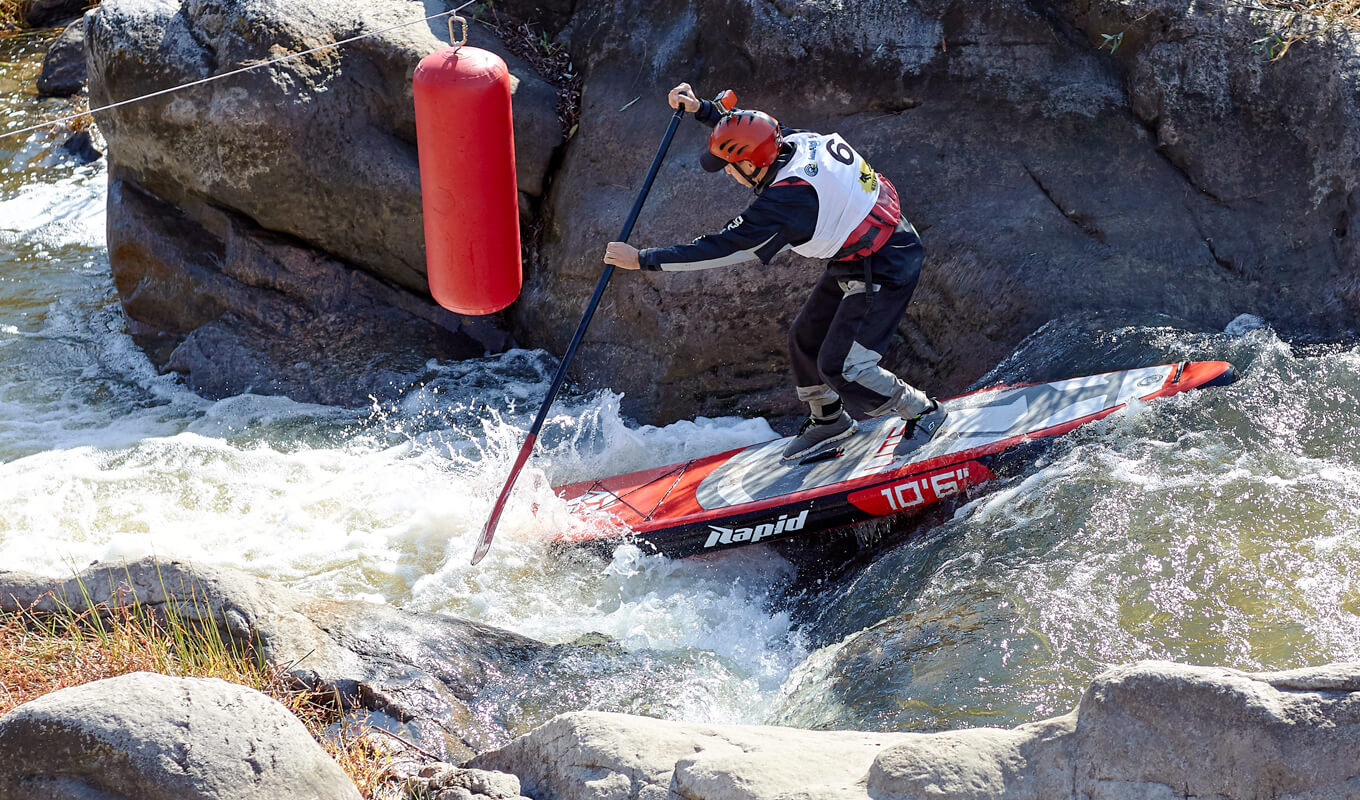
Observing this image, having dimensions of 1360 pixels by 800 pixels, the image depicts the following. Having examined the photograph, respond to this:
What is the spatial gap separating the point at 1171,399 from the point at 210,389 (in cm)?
563

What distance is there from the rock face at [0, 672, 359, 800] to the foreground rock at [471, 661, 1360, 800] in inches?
30.3

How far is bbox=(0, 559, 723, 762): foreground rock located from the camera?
356 centimetres

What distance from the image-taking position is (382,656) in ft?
12.3

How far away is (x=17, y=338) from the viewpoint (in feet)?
24.6

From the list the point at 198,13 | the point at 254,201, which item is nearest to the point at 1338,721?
the point at 254,201

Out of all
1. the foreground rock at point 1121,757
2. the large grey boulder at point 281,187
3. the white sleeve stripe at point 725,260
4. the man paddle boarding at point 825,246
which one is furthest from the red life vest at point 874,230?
the large grey boulder at point 281,187

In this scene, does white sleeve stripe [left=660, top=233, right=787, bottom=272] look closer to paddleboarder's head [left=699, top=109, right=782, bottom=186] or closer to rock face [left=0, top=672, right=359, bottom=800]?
paddleboarder's head [left=699, top=109, right=782, bottom=186]

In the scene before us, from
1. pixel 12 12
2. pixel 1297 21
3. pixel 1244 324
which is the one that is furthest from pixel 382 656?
pixel 12 12

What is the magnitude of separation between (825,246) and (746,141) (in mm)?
544

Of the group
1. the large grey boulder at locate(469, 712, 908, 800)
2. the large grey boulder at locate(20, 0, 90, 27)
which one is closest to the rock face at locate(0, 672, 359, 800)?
the large grey boulder at locate(469, 712, 908, 800)

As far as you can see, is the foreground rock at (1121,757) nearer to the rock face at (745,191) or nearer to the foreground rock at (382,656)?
the foreground rock at (382,656)

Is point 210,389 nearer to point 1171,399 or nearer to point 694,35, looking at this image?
point 694,35

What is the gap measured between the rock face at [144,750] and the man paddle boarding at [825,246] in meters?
2.34

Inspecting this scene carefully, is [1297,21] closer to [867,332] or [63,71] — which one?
[867,332]
